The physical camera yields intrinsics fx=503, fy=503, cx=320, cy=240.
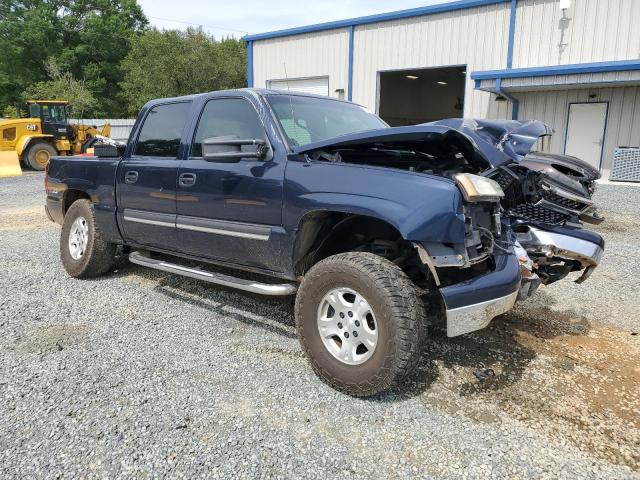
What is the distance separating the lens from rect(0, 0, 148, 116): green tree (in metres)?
45.8

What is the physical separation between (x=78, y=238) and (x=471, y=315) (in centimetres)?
448

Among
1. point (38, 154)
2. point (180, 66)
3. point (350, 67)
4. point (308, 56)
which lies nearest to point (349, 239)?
point (350, 67)

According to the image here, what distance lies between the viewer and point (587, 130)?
15195 millimetres

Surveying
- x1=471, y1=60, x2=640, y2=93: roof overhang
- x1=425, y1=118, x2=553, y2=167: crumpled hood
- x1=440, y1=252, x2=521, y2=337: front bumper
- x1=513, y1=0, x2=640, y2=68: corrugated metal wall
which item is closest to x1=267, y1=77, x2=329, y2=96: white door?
x1=471, y1=60, x2=640, y2=93: roof overhang

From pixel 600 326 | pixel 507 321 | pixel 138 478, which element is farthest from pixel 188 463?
pixel 600 326

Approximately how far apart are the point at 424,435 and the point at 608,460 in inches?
35.8

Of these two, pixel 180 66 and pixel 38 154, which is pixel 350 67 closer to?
pixel 38 154

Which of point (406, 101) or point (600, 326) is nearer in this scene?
point (600, 326)

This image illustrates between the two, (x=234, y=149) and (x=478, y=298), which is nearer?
(x=478, y=298)

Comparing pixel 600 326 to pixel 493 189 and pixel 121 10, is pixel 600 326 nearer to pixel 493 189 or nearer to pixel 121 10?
pixel 493 189

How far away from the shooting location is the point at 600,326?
170 inches

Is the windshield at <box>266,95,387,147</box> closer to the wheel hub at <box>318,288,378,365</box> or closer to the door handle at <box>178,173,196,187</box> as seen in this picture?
the door handle at <box>178,173,196,187</box>

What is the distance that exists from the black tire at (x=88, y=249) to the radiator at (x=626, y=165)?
1309 cm

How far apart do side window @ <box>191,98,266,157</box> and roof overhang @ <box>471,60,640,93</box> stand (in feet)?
40.7
